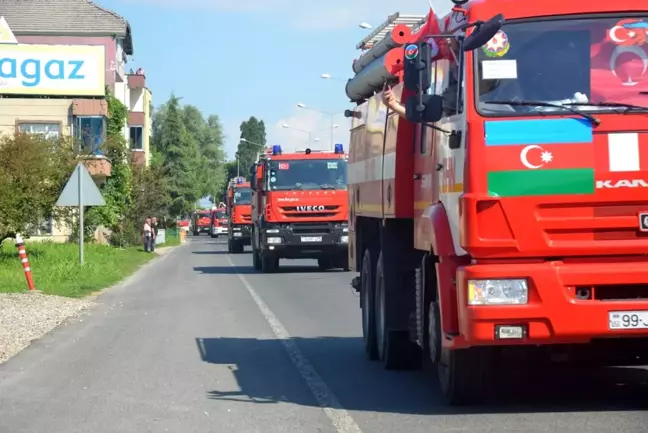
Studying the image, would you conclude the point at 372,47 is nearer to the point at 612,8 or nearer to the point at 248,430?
the point at 612,8

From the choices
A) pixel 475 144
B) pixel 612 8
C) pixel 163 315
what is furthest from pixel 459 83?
pixel 163 315

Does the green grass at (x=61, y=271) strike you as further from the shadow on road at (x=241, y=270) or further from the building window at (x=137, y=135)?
the building window at (x=137, y=135)

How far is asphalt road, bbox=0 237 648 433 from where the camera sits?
8500mm

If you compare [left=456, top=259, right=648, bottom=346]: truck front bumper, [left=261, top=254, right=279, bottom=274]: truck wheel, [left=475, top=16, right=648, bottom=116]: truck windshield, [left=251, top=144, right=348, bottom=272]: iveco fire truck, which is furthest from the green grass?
[left=456, top=259, right=648, bottom=346]: truck front bumper

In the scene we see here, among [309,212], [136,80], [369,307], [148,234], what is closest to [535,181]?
[369,307]

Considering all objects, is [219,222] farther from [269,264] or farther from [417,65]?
[417,65]

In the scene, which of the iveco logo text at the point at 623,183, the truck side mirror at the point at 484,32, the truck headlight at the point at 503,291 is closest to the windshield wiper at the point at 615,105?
the iveco logo text at the point at 623,183

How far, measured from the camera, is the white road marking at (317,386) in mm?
8477

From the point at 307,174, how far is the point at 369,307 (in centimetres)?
1895

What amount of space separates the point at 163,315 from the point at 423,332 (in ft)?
32.4

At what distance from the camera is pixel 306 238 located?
31.4m

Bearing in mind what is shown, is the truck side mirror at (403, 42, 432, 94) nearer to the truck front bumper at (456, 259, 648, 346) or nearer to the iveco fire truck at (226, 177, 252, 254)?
the truck front bumper at (456, 259, 648, 346)

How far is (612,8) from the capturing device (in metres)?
8.34

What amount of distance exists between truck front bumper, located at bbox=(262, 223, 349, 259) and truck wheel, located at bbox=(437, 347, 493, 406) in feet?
73.2
